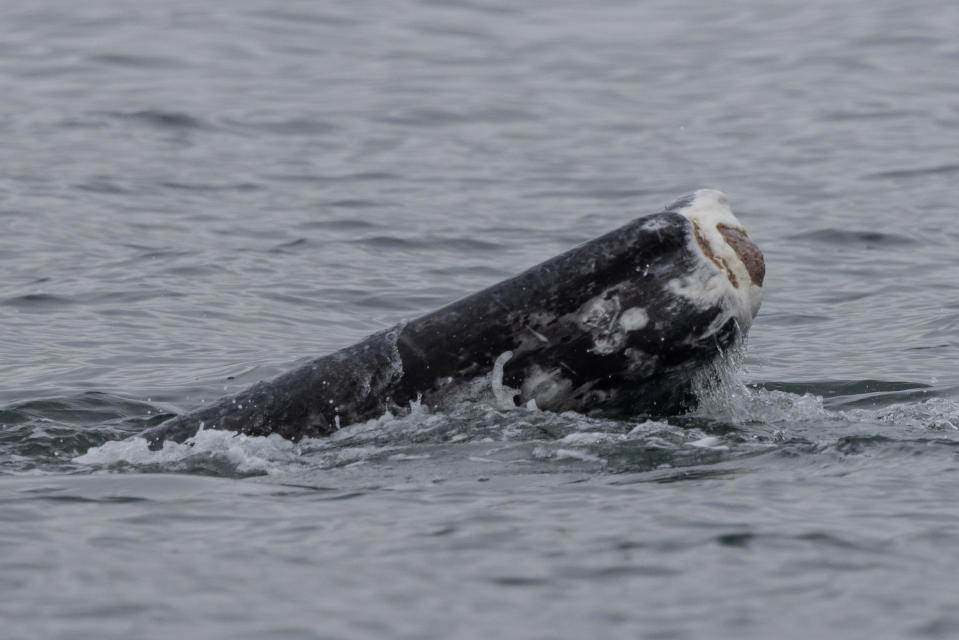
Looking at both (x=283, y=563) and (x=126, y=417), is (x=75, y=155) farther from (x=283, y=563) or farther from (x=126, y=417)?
(x=283, y=563)

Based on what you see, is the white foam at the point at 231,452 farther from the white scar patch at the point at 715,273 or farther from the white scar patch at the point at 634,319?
the white scar patch at the point at 715,273

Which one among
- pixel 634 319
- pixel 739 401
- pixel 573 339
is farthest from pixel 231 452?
pixel 739 401

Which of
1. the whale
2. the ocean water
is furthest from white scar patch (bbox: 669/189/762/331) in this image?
the ocean water

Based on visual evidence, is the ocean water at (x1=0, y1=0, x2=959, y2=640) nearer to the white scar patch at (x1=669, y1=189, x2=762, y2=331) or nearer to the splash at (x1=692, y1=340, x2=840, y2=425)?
the splash at (x1=692, y1=340, x2=840, y2=425)

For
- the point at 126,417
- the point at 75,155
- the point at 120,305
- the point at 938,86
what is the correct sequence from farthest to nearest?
the point at 938,86
the point at 75,155
the point at 120,305
the point at 126,417

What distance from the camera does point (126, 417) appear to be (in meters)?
8.36

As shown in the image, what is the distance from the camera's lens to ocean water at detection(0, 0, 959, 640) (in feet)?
17.5

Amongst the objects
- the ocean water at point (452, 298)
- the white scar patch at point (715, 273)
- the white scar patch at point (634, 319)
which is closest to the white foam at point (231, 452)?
the ocean water at point (452, 298)

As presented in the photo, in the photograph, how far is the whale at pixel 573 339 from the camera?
255 inches

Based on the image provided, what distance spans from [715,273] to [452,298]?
5.17 m

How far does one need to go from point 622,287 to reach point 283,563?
1784mm

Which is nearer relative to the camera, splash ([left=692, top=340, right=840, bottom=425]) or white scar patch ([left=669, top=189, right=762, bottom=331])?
white scar patch ([left=669, top=189, right=762, bottom=331])

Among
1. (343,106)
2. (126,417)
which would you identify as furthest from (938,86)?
(126,417)

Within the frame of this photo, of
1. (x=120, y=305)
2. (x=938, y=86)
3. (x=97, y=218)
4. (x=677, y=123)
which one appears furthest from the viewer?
(x=938, y=86)
